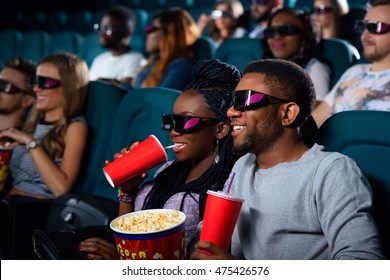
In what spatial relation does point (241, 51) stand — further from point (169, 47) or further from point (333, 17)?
point (333, 17)

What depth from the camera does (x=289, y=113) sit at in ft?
3.12

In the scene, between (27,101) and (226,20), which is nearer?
(27,101)

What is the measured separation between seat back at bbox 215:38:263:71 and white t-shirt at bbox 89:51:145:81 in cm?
61

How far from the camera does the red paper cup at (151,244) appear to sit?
828 millimetres

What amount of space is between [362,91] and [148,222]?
0.96m

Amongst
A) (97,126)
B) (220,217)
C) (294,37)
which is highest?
(294,37)

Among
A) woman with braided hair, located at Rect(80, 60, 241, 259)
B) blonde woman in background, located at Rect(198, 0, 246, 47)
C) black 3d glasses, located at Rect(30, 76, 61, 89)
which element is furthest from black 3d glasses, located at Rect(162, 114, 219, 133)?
blonde woman in background, located at Rect(198, 0, 246, 47)

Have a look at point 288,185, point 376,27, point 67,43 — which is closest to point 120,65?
point 67,43

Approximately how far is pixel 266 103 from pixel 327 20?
1.78 meters

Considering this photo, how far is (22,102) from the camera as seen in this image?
1941mm

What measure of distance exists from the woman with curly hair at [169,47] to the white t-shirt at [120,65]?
0.28 m

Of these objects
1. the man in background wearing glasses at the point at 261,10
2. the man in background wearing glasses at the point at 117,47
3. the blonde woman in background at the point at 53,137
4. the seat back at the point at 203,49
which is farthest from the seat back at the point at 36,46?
the blonde woman in background at the point at 53,137

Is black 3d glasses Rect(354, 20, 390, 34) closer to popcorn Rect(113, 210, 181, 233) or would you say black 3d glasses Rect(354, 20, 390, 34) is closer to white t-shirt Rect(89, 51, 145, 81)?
popcorn Rect(113, 210, 181, 233)
